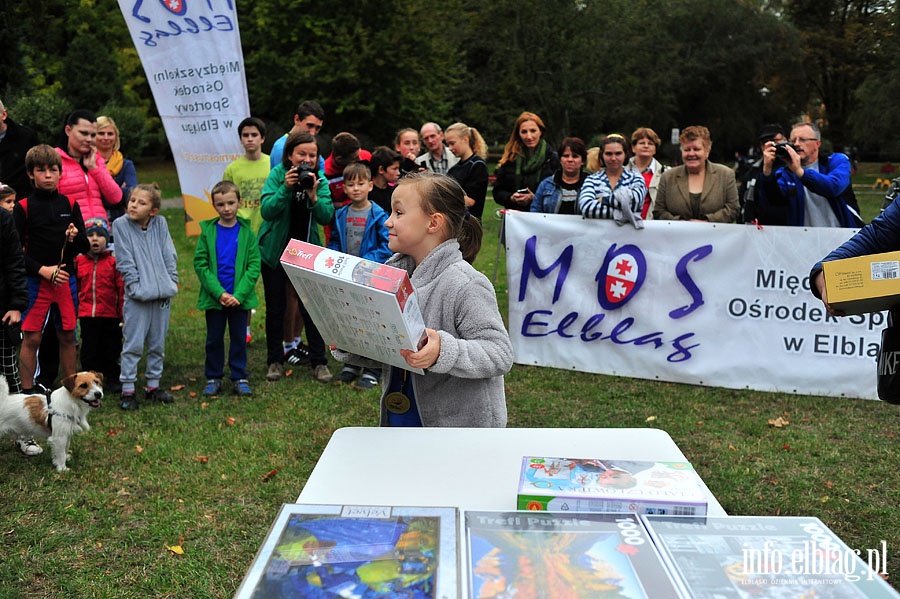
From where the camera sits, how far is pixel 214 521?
4516 mm

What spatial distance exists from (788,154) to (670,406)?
7.14 ft

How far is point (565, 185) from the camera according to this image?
311 inches

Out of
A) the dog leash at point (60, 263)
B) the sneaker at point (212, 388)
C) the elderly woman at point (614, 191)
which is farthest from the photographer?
the elderly woman at point (614, 191)

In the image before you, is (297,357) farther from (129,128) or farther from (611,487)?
(129,128)

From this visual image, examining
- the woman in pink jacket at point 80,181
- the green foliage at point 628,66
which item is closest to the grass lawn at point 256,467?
the woman in pink jacket at point 80,181

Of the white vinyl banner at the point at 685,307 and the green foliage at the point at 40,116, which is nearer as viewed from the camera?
the white vinyl banner at the point at 685,307

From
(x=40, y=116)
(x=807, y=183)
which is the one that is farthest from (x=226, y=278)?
(x=40, y=116)

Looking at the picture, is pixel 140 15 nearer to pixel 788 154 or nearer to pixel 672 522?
pixel 788 154

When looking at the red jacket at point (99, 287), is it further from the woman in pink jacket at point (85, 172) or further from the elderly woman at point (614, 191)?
the elderly woman at point (614, 191)

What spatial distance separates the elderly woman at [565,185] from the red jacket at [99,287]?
379cm

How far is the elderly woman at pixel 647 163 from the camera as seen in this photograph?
8328 mm

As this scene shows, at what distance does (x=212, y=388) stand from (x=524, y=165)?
12.5 feet

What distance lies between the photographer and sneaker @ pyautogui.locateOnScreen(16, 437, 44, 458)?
18.1 feet

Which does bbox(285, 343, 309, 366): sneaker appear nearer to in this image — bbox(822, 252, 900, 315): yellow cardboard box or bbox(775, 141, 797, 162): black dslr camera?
bbox(775, 141, 797, 162): black dslr camera
